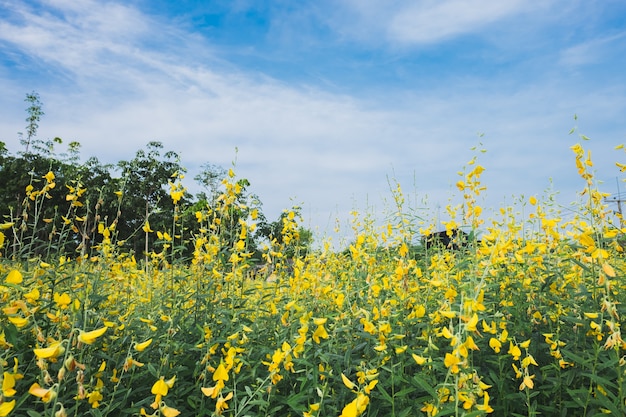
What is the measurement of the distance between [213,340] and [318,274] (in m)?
1.32

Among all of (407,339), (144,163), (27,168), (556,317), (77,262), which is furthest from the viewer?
(144,163)

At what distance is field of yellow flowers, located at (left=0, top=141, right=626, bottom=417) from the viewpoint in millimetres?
2404

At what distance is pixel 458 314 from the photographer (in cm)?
183

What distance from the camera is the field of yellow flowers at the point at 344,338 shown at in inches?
94.7

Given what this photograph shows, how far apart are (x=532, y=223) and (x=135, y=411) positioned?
3.63 meters

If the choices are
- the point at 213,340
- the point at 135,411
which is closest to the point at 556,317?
the point at 213,340

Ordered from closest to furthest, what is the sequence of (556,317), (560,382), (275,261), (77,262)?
1. (560,382)
2. (556,317)
3. (77,262)
4. (275,261)

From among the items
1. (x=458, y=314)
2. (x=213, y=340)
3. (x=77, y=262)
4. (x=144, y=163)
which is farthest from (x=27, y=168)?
(x=458, y=314)

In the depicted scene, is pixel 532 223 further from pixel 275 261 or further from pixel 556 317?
pixel 275 261

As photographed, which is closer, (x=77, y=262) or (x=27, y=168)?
(x=77, y=262)

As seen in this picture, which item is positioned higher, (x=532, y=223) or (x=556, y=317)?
(x=532, y=223)

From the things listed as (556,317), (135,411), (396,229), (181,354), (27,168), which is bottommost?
(135,411)

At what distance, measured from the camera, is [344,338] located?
3121 mm

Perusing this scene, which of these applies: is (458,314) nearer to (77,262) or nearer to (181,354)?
(181,354)
